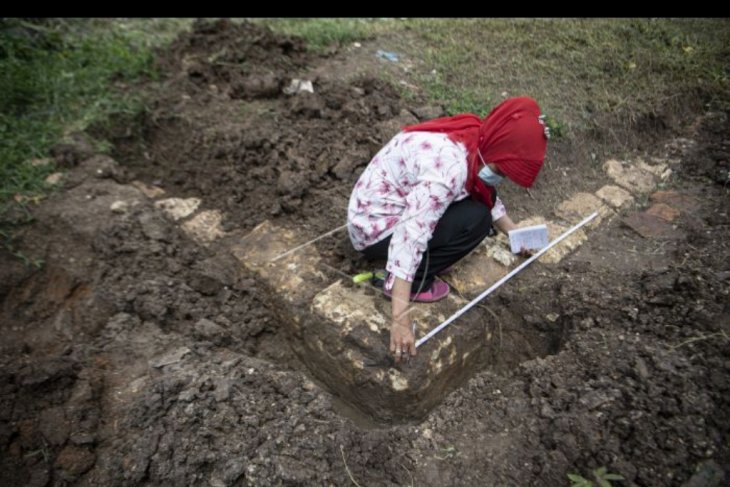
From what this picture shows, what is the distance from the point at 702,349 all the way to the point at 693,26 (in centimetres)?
337

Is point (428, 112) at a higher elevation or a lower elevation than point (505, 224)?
higher

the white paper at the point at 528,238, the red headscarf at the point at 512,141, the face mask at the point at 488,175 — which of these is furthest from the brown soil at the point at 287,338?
the red headscarf at the point at 512,141

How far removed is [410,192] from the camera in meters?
2.21

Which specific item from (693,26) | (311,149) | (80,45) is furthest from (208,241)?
(693,26)

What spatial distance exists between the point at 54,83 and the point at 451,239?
3176 millimetres

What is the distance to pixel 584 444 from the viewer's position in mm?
1906

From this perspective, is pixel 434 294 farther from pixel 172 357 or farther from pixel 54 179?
pixel 54 179

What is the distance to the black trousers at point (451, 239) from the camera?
2.40 meters

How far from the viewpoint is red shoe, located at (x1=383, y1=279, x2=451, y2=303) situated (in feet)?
8.18

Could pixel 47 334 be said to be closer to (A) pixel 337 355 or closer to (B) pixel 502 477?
(A) pixel 337 355

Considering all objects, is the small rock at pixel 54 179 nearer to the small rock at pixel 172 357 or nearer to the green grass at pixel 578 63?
the small rock at pixel 172 357

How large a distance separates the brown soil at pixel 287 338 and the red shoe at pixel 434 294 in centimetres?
27

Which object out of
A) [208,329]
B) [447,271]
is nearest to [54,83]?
[208,329]

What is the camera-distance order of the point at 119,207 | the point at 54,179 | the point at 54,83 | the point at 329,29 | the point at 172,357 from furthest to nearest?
1. the point at 329,29
2. the point at 54,83
3. the point at 54,179
4. the point at 119,207
5. the point at 172,357
